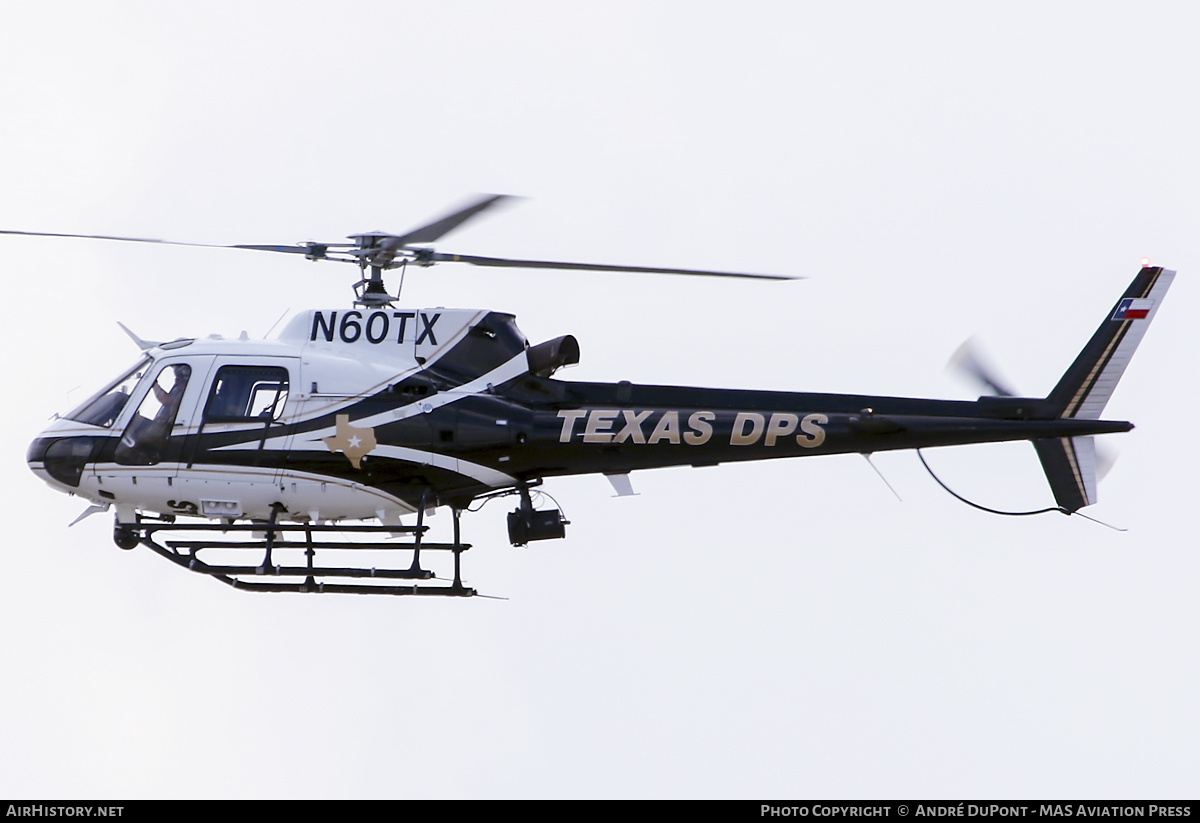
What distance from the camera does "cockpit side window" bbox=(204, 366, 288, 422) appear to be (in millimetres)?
16281

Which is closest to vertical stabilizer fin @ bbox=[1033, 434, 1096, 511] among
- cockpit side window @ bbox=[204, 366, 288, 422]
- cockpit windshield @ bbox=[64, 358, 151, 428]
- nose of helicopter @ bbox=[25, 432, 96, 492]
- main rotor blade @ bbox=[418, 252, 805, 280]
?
main rotor blade @ bbox=[418, 252, 805, 280]

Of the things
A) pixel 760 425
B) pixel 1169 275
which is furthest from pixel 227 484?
pixel 1169 275

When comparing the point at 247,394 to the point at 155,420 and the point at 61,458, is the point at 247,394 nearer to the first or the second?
the point at 155,420

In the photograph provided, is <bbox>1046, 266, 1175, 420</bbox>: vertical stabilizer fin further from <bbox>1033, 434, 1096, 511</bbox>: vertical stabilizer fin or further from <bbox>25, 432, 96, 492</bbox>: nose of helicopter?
<bbox>25, 432, 96, 492</bbox>: nose of helicopter

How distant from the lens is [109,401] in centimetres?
1675

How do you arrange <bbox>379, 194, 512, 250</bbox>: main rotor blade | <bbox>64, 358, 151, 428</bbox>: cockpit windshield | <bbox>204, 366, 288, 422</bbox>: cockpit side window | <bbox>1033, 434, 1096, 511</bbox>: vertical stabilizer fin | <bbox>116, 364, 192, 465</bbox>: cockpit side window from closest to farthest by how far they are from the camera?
<bbox>379, 194, 512, 250</bbox>: main rotor blade → <bbox>1033, 434, 1096, 511</bbox>: vertical stabilizer fin → <bbox>204, 366, 288, 422</bbox>: cockpit side window → <bbox>116, 364, 192, 465</bbox>: cockpit side window → <bbox>64, 358, 151, 428</bbox>: cockpit windshield

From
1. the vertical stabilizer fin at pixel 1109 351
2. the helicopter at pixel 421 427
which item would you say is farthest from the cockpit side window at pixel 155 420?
the vertical stabilizer fin at pixel 1109 351

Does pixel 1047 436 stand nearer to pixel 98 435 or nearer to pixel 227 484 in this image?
pixel 227 484

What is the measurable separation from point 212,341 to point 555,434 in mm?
2952

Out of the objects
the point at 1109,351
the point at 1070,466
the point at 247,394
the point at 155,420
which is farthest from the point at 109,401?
the point at 1109,351

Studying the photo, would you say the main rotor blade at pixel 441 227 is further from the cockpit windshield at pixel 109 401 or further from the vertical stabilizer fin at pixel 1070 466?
the vertical stabilizer fin at pixel 1070 466

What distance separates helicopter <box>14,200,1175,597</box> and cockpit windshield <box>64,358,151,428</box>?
0.05 m

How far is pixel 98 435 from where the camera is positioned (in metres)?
16.6

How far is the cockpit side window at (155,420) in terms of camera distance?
1642 cm
